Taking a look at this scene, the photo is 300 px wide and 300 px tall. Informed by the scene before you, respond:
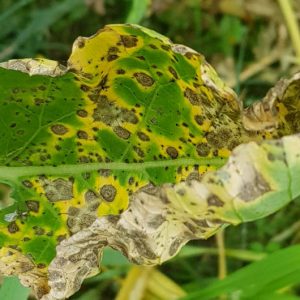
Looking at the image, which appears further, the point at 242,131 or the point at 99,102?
the point at 99,102

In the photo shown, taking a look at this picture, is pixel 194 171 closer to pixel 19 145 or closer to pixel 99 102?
pixel 99 102

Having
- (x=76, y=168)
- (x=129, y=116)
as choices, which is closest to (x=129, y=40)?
(x=129, y=116)

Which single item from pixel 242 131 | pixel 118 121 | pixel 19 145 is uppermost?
pixel 242 131

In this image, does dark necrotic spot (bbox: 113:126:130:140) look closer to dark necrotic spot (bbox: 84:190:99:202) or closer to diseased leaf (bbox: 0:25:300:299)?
diseased leaf (bbox: 0:25:300:299)

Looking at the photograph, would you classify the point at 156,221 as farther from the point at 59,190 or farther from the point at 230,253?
the point at 230,253

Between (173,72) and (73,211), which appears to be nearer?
(173,72)

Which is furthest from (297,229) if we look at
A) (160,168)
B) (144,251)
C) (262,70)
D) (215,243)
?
(144,251)
